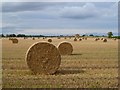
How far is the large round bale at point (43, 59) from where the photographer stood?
15281mm

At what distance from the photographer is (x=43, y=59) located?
1548 cm

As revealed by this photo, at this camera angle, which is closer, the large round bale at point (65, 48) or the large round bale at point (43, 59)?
the large round bale at point (43, 59)

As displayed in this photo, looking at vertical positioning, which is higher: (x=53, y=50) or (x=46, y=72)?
(x=53, y=50)

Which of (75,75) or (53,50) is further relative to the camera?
(53,50)

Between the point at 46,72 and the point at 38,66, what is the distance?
0.47 meters

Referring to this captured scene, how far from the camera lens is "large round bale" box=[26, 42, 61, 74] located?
50.1ft

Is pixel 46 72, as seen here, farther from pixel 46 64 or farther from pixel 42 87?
pixel 42 87

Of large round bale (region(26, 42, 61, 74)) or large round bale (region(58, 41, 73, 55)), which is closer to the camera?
large round bale (region(26, 42, 61, 74))

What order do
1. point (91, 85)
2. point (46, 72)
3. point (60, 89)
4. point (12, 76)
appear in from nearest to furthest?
point (60, 89), point (91, 85), point (12, 76), point (46, 72)

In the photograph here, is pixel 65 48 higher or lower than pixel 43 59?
lower

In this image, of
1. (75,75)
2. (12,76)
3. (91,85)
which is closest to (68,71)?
(75,75)

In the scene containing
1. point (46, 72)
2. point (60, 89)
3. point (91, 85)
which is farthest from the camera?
point (46, 72)

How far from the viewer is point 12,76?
14047 millimetres

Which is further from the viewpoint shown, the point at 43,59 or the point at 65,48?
the point at 65,48
